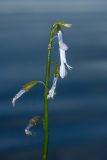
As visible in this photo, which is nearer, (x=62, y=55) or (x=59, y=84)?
(x=62, y=55)

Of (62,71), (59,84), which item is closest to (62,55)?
(62,71)

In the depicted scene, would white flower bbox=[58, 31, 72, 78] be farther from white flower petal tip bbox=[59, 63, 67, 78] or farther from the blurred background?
the blurred background

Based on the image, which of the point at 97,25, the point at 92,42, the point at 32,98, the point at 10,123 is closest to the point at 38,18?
the point at 97,25

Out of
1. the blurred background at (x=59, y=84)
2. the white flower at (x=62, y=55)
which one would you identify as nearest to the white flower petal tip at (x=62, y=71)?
the white flower at (x=62, y=55)

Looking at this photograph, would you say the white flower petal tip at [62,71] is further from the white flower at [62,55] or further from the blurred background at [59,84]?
the blurred background at [59,84]

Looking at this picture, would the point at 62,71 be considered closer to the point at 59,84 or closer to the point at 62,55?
the point at 62,55

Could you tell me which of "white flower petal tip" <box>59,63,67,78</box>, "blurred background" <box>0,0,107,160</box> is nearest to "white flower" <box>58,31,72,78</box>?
"white flower petal tip" <box>59,63,67,78</box>

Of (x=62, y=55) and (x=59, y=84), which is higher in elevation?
(x=62, y=55)

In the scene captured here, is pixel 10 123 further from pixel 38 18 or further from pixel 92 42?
pixel 38 18

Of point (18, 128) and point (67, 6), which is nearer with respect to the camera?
point (18, 128)
